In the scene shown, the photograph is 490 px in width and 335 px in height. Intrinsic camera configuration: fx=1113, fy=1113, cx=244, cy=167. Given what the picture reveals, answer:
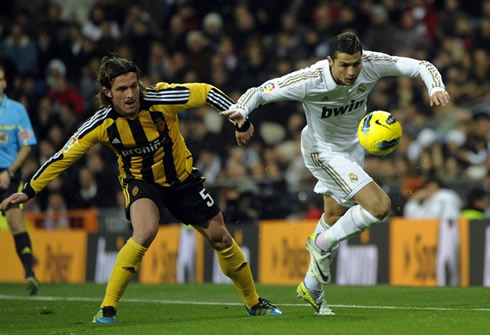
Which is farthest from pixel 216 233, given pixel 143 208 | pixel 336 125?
pixel 336 125

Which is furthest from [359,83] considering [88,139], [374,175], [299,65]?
[299,65]

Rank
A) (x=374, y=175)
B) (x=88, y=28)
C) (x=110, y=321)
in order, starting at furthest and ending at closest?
1. (x=88, y=28)
2. (x=374, y=175)
3. (x=110, y=321)

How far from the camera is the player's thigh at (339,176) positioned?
30.1 feet

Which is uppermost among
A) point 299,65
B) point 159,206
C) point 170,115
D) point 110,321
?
point 299,65

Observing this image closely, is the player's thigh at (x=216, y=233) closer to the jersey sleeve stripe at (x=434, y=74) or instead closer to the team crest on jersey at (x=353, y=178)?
the team crest on jersey at (x=353, y=178)

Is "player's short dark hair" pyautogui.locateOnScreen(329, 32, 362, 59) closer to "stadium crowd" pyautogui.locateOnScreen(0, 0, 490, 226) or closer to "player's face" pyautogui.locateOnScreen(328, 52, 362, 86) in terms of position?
"player's face" pyautogui.locateOnScreen(328, 52, 362, 86)

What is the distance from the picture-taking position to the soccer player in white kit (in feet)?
29.1

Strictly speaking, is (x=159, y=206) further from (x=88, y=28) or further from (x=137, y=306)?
(x=88, y=28)

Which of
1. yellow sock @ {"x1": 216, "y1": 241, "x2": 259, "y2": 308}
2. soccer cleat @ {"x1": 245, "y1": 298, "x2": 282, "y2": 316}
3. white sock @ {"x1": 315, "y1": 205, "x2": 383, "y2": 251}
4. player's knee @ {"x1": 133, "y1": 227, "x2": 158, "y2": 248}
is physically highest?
white sock @ {"x1": 315, "y1": 205, "x2": 383, "y2": 251}

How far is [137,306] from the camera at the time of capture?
11.2m

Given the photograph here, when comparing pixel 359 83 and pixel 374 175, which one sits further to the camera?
pixel 374 175

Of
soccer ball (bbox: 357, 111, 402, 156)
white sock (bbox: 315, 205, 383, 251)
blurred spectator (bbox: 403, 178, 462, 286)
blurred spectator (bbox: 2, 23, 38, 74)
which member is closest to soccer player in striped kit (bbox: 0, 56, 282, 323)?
white sock (bbox: 315, 205, 383, 251)

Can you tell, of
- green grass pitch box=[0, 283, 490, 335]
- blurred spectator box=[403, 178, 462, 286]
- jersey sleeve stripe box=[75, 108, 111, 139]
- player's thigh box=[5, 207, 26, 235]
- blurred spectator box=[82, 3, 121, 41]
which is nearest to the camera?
green grass pitch box=[0, 283, 490, 335]

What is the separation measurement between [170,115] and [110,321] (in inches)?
66.6
